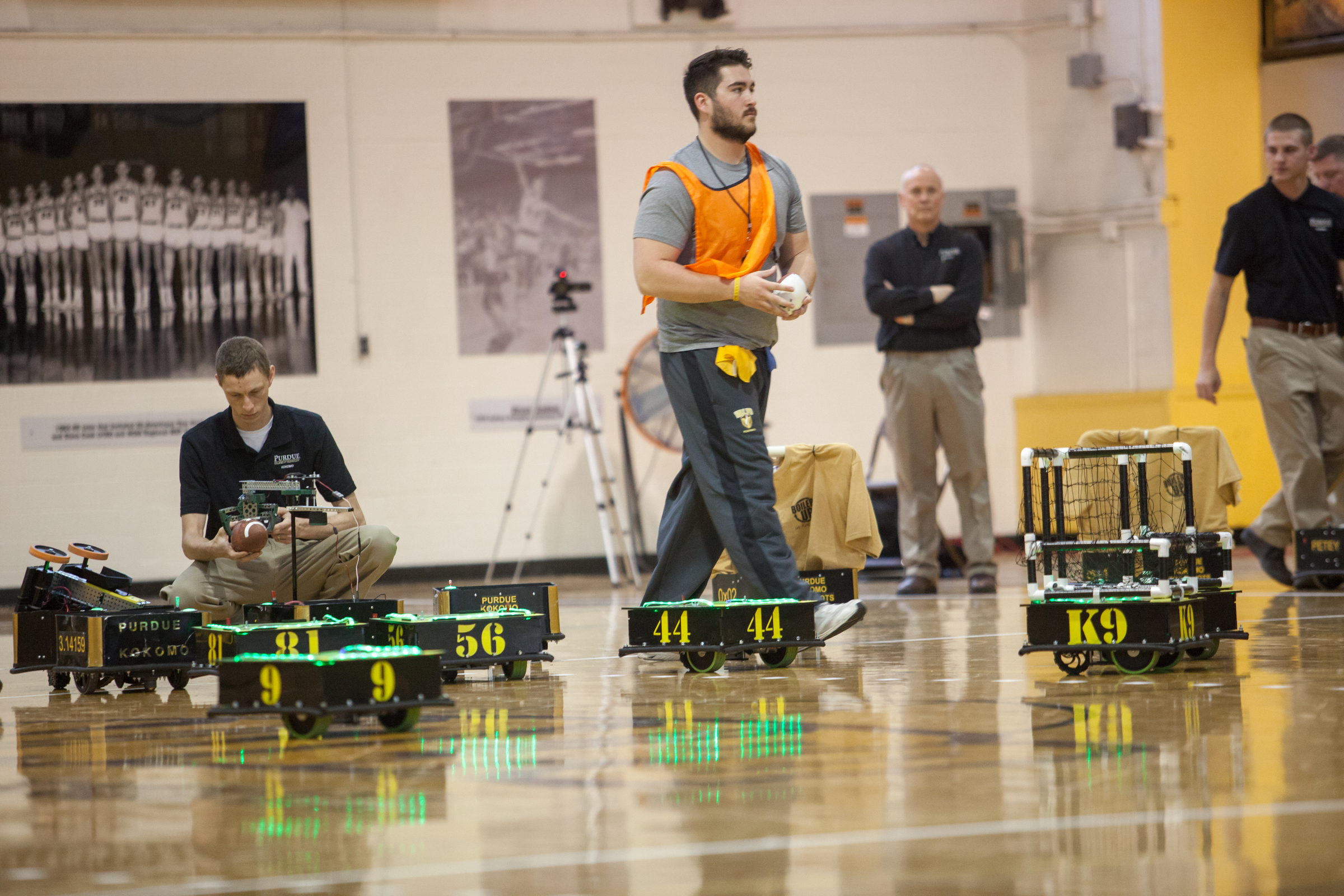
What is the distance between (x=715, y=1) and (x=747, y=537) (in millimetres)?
6745

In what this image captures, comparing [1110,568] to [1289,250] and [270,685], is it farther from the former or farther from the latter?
[1289,250]

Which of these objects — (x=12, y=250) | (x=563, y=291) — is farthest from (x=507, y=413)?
(x=12, y=250)

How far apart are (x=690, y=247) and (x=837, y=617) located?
121cm

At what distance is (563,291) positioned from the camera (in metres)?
9.38

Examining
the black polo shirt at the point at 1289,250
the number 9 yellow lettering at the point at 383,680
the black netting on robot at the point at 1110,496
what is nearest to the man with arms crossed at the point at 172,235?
the black netting on robot at the point at 1110,496

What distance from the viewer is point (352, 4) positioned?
10016 millimetres

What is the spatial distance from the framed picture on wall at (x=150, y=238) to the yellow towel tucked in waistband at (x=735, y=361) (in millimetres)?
5972

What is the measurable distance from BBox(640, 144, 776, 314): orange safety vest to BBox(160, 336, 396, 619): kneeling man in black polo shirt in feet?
4.27

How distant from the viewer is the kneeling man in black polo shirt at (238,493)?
193 inches

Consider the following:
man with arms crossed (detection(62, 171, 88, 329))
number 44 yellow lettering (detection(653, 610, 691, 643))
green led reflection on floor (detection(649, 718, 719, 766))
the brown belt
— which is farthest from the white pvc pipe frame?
man with arms crossed (detection(62, 171, 88, 329))

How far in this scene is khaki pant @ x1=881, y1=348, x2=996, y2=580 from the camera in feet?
25.7

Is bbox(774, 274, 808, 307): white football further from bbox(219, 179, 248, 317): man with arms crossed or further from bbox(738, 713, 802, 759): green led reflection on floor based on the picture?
→ bbox(219, 179, 248, 317): man with arms crossed

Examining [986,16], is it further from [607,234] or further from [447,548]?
[447,548]

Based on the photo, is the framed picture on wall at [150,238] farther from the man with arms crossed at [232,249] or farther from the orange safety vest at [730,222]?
the orange safety vest at [730,222]
